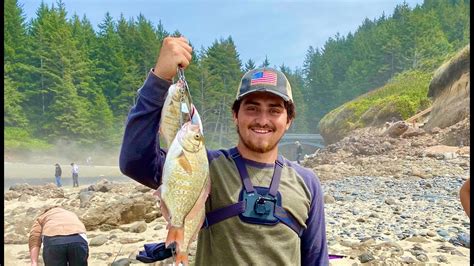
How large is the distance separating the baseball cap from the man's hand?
0.31 m

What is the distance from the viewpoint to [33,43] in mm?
49312

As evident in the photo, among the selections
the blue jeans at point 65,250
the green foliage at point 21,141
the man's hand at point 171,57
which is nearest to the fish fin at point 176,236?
the man's hand at point 171,57

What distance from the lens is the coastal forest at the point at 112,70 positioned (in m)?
47.5

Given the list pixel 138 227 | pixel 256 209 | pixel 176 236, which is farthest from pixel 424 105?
pixel 176 236

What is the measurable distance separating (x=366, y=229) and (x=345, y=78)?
236 feet

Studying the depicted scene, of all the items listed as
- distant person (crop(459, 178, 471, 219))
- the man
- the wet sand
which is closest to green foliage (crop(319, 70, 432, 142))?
the wet sand

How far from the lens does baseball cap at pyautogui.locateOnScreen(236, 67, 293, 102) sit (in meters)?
1.98

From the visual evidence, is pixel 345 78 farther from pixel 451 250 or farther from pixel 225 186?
pixel 225 186

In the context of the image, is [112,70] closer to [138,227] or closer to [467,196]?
[138,227]

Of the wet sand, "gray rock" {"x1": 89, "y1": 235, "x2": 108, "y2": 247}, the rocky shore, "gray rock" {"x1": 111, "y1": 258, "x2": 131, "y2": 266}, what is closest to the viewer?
"gray rock" {"x1": 111, "y1": 258, "x2": 131, "y2": 266}

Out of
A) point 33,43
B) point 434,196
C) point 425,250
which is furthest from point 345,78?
point 425,250

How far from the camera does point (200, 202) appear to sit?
1.82 m

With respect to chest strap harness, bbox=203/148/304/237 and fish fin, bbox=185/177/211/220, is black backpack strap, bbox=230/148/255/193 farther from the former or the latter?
fish fin, bbox=185/177/211/220

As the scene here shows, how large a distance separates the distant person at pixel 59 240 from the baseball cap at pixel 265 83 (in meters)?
3.57
